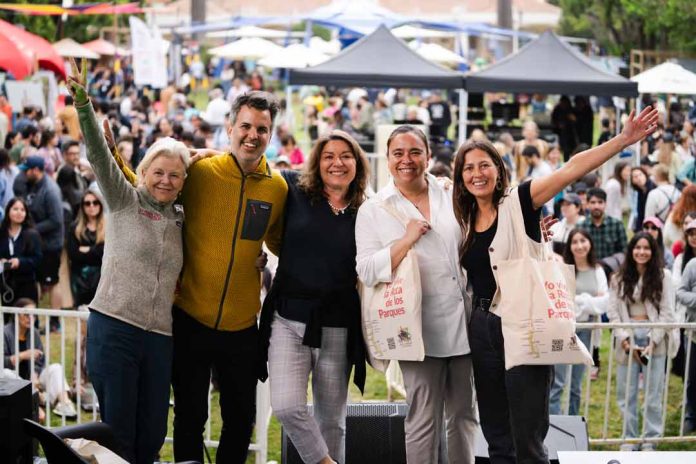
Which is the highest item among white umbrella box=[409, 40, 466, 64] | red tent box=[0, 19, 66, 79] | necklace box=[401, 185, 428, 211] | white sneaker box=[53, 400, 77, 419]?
white umbrella box=[409, 40, 466, 64]

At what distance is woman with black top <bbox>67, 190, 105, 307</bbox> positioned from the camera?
913 centimetres

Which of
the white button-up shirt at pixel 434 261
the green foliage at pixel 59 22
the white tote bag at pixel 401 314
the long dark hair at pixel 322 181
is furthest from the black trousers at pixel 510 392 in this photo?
the green foliage at pixel 59 22

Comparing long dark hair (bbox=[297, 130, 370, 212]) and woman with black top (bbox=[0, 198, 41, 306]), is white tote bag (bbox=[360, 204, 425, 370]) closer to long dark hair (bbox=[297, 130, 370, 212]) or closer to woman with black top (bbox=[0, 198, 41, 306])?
long dark hair (bbox=[297, 130, 370, 212])

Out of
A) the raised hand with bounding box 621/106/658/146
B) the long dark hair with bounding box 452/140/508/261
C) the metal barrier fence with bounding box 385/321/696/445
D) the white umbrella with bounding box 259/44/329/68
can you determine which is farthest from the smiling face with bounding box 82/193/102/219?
the white umbrella with bounding box 259/44/329/68

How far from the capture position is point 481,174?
505cm

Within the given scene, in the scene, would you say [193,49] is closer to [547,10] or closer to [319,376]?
[547,10]

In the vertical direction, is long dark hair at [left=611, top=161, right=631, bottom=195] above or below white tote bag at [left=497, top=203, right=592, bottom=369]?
above

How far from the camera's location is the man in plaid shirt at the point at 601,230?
1066 centimetres

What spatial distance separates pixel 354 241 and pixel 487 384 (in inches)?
35.5

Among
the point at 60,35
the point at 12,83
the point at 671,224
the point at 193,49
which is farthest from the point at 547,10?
the point at 671,224

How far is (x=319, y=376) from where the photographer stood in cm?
538

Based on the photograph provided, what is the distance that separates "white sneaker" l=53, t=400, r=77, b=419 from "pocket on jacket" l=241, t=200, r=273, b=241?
10.8 feet

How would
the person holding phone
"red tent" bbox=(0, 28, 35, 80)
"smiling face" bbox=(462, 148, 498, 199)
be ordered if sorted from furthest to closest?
"red tent" bbox=(0, 28, 35, 80)
the person holding phone
"smiling face" bbox=(462, 148, 498, 199)

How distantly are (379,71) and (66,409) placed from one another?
9520mm
